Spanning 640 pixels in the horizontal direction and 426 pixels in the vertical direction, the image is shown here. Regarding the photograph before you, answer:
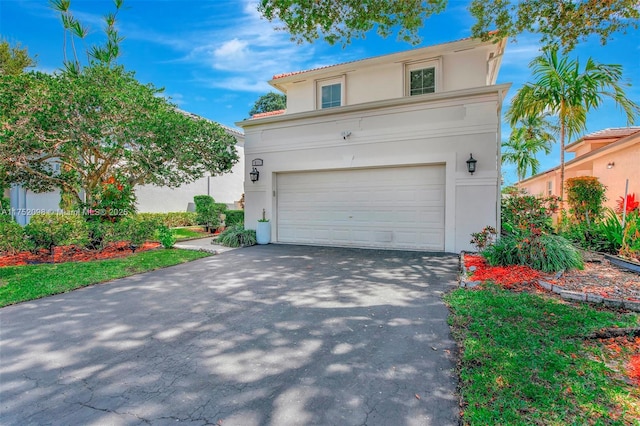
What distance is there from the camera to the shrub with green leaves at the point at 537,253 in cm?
518

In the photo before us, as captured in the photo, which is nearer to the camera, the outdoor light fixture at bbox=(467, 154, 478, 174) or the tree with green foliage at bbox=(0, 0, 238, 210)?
the tree with green foliage at bbox=(0, 0, 238, 210)

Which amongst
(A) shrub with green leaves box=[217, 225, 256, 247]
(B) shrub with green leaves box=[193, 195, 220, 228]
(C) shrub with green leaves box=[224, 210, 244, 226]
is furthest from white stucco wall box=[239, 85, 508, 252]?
(B) shrub with green leaves box=[193, 195, 220, 228]

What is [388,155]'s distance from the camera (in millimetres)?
8523

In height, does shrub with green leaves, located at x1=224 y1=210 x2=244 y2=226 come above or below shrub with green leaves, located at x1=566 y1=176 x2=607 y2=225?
below

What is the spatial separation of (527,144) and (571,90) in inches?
397

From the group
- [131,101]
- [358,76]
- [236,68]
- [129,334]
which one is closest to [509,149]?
[358,76]

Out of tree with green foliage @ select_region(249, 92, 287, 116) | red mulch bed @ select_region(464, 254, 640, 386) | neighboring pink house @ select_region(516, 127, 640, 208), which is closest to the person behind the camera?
red mulch bed @ select_region(464, 254, 640, 386)

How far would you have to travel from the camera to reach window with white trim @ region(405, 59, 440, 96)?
9.84m

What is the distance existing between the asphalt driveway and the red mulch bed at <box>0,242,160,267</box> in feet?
10.6

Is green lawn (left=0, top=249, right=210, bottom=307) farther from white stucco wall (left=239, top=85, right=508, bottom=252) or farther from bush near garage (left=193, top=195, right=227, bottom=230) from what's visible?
bush near garage (left=193, top=195, right=227, bottom=230)

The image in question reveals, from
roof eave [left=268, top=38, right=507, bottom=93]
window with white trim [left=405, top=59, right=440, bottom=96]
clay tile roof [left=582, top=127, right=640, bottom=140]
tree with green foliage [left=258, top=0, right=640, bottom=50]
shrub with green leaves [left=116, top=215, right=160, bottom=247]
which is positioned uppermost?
roof eave [left=268, top=38, right=507, bottom=93]

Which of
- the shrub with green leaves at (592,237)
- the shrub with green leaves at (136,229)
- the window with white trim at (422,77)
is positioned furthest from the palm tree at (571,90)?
the shrub with green leaves at (136,229)

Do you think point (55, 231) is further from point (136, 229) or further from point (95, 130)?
point (95, 130)

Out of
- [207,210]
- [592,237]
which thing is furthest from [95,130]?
[592,237]
